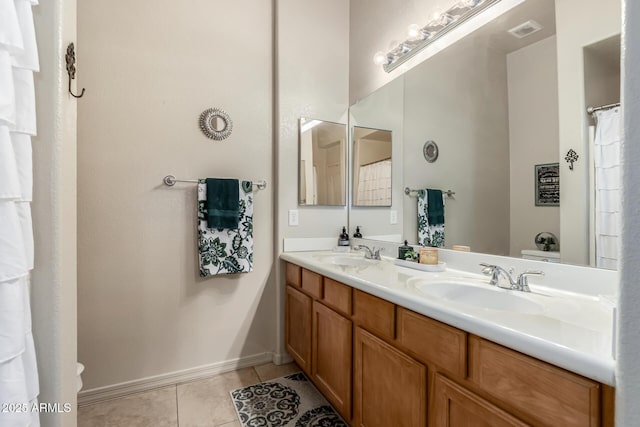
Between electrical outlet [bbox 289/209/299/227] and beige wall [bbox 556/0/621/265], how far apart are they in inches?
63.1

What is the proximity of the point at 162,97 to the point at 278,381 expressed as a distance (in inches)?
80.5

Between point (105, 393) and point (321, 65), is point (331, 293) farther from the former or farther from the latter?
point (321, 65)

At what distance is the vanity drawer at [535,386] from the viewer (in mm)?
606

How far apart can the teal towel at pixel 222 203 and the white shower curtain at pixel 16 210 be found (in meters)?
1.18

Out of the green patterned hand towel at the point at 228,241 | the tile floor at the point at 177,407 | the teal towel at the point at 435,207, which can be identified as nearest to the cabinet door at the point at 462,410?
the teal towel at the point at 435,207

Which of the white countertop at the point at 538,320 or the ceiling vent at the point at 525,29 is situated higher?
the ceiling vent at the point at 525,29

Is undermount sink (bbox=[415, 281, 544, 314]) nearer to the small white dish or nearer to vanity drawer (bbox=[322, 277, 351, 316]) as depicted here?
the small white dish

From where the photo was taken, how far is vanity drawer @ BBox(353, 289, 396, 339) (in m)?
1.15

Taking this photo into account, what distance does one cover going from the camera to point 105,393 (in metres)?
1.79

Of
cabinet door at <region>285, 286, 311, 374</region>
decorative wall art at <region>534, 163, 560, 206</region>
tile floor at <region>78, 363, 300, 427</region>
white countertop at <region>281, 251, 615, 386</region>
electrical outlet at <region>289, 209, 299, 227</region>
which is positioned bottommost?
tile floor at <region>78, 363, 300, 427</region>

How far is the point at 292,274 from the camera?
2.11 metres

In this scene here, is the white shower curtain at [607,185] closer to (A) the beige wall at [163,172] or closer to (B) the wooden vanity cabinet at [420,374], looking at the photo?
(B) the wooden vanity cabinet at [420,374]

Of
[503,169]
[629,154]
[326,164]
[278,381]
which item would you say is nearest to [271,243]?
[326,164]

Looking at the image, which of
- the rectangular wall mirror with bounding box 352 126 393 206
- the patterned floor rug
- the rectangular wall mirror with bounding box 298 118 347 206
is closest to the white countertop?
the patterned floor rug
